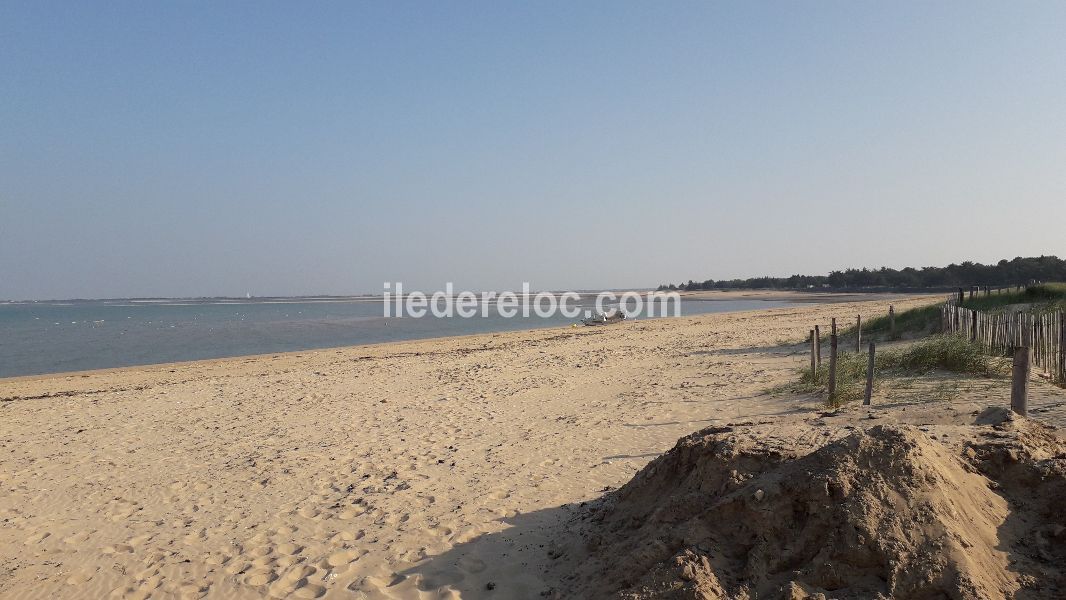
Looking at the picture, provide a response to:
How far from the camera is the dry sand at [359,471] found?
473 cm

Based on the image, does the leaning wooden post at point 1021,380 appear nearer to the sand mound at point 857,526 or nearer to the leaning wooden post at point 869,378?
the sand mound at point 857,526

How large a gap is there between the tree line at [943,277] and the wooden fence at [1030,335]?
32.6 m

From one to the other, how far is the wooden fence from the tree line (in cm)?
3260

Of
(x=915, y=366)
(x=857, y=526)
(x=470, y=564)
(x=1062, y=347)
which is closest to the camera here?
(x=857, y=526)

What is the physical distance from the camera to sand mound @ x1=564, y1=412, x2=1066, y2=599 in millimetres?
3137

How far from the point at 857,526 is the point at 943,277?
3233 inches

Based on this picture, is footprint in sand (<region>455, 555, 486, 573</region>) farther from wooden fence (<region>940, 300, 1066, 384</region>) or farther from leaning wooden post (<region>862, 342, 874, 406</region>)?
wooden fence (<region>940, 300, 1066, 384</region>)

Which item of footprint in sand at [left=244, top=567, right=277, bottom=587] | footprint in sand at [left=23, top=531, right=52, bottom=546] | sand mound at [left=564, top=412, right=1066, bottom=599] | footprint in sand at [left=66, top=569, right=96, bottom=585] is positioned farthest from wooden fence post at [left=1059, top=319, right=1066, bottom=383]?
footprint in sand at [left=23, top=531, right=52, bottom=546]

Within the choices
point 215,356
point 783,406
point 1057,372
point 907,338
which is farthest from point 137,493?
point 215,356

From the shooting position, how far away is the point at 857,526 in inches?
130

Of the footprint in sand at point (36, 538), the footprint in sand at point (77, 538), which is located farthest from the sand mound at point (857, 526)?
the footprint in sand at point (36, 538)

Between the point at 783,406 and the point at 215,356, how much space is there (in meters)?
25.4

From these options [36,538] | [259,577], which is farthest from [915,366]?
[36,538]

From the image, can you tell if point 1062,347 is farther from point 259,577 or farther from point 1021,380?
point 259,577
